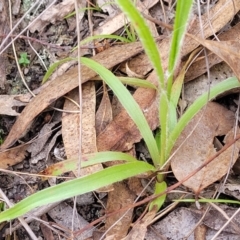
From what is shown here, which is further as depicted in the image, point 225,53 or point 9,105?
point 9,105

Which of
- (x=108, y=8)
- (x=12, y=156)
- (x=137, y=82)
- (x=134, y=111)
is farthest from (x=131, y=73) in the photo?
(x=12, y=156)

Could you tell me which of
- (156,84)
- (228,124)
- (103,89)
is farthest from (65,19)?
(228,124)

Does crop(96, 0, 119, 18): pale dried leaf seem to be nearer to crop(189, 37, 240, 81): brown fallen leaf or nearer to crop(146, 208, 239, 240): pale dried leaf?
crop(189, 37, 240, 81): brown fallen leaf

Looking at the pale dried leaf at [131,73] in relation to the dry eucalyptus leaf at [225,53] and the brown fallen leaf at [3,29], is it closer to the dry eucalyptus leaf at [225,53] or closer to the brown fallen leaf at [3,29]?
the dry eucalyptus leaf at [225,53]

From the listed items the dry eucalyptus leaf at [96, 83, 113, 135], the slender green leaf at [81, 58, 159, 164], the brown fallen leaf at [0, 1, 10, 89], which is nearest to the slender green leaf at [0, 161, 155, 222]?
the slender green leaf at [81, 58, 159, 164]

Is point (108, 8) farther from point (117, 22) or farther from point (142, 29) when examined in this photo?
point (142, 29)
